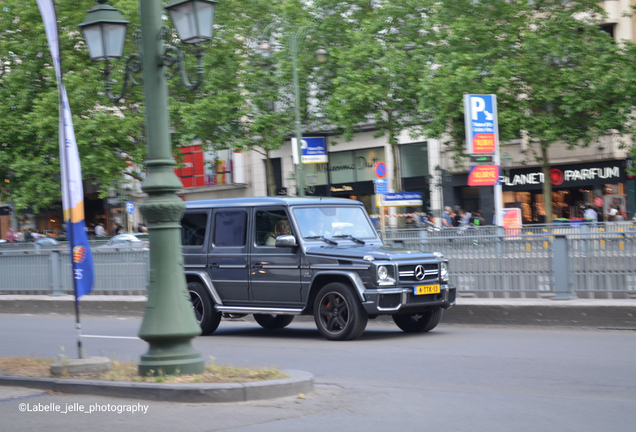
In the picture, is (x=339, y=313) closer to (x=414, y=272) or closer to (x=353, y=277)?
(x=353, y=277)

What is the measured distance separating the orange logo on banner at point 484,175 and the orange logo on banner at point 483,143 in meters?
0.40

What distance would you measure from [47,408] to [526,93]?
2684 centimetres

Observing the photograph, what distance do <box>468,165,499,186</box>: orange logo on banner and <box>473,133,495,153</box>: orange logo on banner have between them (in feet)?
1.31

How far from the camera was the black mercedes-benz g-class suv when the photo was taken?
36.7 ft

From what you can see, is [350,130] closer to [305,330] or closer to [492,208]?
[492,208]

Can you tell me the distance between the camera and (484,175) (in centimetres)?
2002

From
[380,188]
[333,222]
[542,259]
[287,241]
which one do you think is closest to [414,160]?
[380,188]

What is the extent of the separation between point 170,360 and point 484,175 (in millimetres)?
13810

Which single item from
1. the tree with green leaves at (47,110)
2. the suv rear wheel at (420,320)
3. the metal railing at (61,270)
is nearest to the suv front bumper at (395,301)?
the suv rear wheel at (420,320)

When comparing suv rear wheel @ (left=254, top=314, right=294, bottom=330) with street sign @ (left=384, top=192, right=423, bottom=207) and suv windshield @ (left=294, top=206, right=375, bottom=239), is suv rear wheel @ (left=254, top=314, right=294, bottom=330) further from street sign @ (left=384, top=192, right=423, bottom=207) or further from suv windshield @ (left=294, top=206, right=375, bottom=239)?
street sign @ (left=384, top=192, right=423, bottom=207)

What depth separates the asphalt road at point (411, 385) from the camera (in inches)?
243

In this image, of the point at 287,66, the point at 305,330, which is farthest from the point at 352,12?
the point at 305,330

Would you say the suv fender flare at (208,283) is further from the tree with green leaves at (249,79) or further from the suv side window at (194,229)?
the tree with green leaves at (249,79)

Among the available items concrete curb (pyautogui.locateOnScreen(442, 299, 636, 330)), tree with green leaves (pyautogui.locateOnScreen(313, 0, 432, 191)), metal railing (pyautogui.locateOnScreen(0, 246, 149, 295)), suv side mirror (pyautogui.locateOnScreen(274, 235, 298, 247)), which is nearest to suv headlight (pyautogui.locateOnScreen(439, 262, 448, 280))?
concrete curb (pyautogui.locateOnScreen(442, 299, 636, 330))
